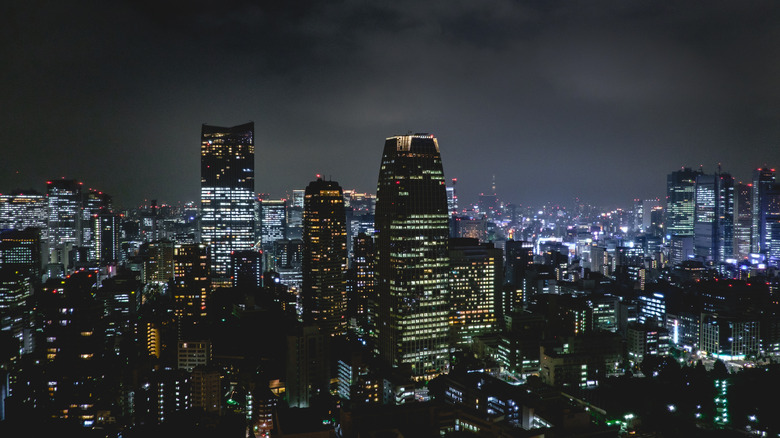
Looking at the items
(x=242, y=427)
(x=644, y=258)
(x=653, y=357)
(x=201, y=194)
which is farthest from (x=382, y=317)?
(x=644, y=258)

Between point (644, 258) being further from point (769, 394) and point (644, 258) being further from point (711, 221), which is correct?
point (769, 394)

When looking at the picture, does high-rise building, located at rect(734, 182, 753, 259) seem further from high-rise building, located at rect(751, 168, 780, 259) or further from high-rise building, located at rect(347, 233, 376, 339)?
high-rise building, located at rect(347, 233, 376, 339)

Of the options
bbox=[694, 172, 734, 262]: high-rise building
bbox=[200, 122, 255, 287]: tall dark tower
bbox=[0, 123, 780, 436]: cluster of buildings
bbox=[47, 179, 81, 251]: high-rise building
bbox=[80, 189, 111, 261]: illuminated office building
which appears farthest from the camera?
bbox=[694, 172, 734, 262]: high-rise building

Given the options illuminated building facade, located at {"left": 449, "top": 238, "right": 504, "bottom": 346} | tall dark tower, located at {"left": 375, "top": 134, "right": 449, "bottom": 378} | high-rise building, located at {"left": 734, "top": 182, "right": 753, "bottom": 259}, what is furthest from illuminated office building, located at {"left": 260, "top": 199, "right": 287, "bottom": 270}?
high-rise building, located at {"left": 734, "top": 182, "right": 753, "bottom": 259}

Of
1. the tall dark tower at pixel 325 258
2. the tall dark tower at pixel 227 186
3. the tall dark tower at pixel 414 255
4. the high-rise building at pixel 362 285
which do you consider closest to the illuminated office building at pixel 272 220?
the tall dark tower at pixel 227 186

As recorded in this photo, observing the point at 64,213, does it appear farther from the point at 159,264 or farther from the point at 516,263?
the point at 516,263

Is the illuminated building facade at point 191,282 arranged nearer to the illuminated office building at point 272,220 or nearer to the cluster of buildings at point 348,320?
the cluster of buildings at point 348,320

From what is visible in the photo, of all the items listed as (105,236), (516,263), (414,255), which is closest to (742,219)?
(516,263)
